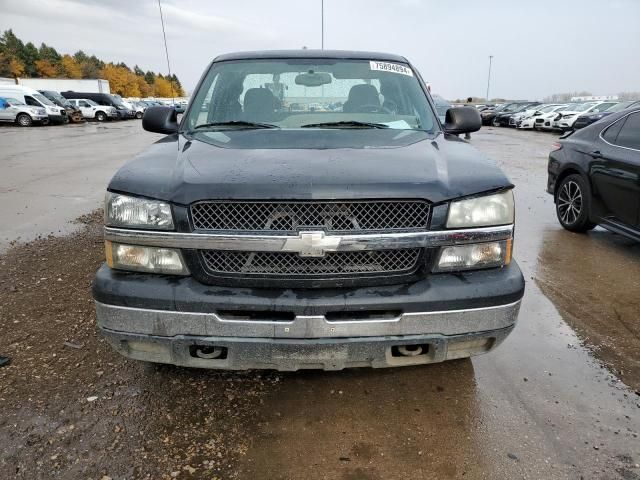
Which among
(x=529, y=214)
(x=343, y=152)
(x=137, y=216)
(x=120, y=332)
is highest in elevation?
(x=343, y=152)

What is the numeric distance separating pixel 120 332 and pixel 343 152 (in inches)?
54.5

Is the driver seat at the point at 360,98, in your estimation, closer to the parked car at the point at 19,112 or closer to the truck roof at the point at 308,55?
the truck roof at the point at 308,55

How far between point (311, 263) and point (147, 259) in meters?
0.76

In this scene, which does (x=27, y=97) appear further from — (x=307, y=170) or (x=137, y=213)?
(x=307, y=170)

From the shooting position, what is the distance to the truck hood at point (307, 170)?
7.00ft

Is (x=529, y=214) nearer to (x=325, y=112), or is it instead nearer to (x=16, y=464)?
(x=325, y=112)

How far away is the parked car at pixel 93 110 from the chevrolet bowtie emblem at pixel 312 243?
40.4 meters

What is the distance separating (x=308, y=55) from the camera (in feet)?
12.3

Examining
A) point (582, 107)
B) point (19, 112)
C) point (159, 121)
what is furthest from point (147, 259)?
point (19, 112)

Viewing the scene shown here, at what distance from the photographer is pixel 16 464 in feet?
7.09

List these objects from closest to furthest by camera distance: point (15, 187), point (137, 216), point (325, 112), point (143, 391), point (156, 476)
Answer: point (156, 476) < point (137, 216) < point (143, 391) < point (325, 112) < point (15, 187)

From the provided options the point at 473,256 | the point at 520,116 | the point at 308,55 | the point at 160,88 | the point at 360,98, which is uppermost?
the point at 160,88

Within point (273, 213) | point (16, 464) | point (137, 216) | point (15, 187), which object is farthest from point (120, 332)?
point (15, 187)

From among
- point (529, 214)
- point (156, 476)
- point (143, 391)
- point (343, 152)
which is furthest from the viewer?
point (529, 214)
